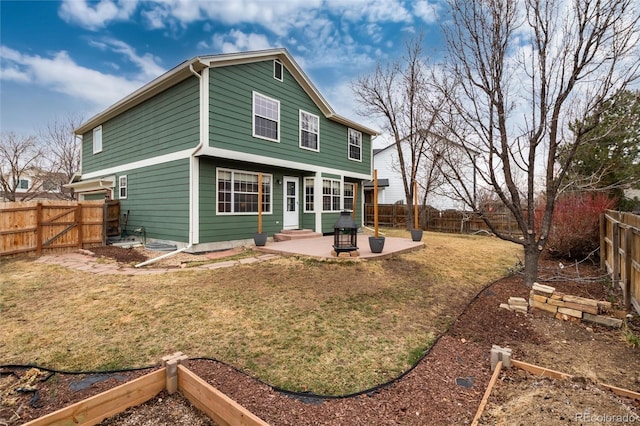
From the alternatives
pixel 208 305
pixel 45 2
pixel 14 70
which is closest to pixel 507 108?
pixel 208 305

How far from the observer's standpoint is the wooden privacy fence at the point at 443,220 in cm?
1593

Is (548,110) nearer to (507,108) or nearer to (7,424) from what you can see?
(507,108)

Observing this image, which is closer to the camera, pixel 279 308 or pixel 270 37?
pixel 279 308

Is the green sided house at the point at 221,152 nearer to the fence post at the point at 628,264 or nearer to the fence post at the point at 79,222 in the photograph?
the fence post at the point at 79,222

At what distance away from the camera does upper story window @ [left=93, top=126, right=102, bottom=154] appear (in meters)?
13.0

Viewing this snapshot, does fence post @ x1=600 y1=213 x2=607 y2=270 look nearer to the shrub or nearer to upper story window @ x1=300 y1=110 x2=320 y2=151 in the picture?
the shrub

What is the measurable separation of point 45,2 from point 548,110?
10.1 metres

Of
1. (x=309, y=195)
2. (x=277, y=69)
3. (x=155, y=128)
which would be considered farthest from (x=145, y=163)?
(x=309, y=195)

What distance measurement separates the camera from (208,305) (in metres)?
4.56

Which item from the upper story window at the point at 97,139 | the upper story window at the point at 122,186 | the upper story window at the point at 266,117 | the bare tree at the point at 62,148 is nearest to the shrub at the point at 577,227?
the upper story window at the point at 266,117

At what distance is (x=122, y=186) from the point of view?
1180 centimetres

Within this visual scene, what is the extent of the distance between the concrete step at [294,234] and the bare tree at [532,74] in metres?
6.73

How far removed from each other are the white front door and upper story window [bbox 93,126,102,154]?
27.9 ft

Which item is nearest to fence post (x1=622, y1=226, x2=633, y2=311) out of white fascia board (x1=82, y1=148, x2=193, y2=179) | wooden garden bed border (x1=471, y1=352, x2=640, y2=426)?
wooden garden bed border (x1=471, y1=352, x2=640, y2=426)
